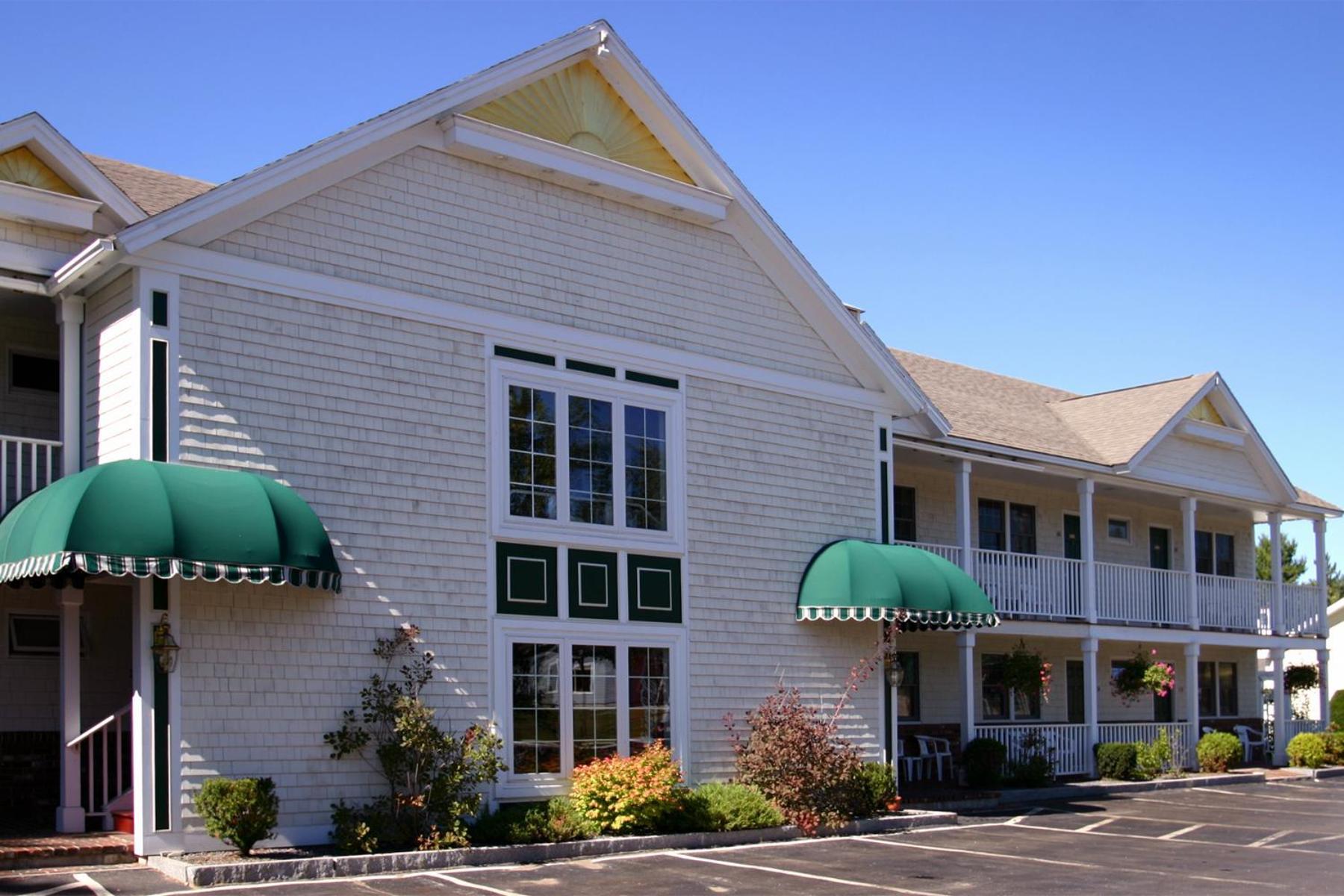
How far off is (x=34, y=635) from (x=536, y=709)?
6.22m

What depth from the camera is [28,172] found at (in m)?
16.5

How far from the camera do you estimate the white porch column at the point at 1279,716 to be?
112 ft

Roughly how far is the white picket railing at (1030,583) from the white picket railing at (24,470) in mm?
15895

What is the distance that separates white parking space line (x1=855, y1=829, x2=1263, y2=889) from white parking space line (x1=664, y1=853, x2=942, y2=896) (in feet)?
9.05

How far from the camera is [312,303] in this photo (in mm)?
16969

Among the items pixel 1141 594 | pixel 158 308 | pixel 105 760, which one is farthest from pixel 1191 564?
pixel 158 308

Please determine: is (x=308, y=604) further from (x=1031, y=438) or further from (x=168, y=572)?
(x=1031, y=438)

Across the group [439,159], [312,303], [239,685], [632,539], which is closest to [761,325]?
[632,539]

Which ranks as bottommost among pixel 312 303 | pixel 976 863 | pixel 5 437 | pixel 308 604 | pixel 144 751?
pixel 976 863

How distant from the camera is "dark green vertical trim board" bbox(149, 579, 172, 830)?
1495cm

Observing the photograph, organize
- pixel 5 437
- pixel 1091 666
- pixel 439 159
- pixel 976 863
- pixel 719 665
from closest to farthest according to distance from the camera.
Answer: pixel 5 437 < pixel 976 863 < pixel 439 159 < pixel 719 665 < pixel 1091 666

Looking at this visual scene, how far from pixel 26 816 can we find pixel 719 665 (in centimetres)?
896

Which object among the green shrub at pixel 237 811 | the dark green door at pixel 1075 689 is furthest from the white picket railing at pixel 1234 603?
the green shrub at pixel 237 811

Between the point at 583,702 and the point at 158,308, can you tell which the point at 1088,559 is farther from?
the point at 158,308
